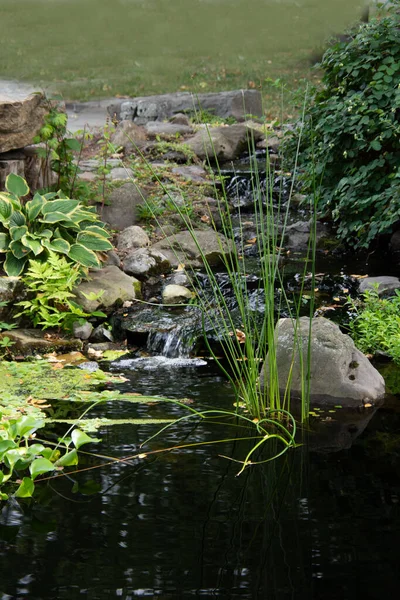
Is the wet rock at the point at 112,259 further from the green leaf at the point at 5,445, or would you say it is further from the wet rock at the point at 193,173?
the green leaf at the point at 5,445

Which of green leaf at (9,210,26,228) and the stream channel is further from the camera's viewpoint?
green leaf at (9,210,26,228)

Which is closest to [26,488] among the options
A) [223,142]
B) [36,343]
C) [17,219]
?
[36,343]

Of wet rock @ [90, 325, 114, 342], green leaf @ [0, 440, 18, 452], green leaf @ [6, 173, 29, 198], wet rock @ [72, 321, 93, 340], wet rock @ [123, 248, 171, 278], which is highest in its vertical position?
green leaf @ [6, 173, 29, 198]

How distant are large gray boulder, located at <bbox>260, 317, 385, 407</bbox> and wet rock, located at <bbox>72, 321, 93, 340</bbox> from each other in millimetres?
1954

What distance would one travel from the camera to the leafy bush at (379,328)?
189 inches

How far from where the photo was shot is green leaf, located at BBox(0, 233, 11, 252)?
19.9ft

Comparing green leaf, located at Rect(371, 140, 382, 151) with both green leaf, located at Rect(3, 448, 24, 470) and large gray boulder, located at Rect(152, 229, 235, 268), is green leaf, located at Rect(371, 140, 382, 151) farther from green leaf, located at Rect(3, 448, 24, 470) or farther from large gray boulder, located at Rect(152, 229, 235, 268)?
green leaf, located at Rect(3, 448, 24, 470)

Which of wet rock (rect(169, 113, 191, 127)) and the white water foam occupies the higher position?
wet rock (rect(169, 113, 191, 127))

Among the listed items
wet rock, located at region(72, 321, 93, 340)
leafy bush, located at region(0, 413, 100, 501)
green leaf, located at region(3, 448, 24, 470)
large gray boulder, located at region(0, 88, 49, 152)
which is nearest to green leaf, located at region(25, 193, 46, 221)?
large gray boulder, located at region(0, 88, 49, 152)

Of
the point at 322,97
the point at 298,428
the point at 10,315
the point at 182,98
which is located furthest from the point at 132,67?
the point at 298,428

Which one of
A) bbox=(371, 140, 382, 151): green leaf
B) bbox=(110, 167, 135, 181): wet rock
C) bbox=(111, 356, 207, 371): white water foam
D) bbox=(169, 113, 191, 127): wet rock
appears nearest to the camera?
bbox=(111, 356, 207, 371): white water foam

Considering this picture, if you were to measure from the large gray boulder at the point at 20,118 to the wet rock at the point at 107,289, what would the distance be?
4.81 feet

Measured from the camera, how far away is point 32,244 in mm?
5941

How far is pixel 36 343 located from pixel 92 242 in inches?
48.5
